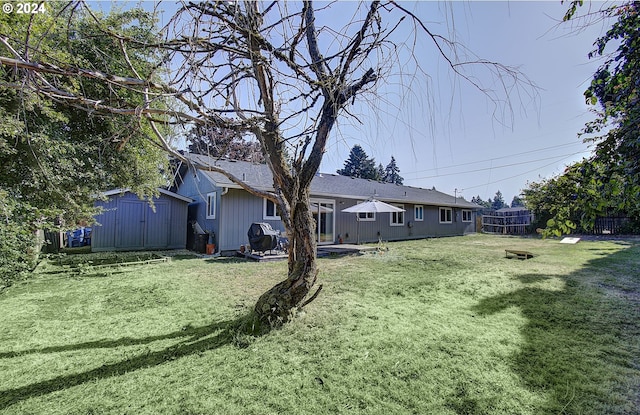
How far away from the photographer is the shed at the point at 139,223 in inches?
424

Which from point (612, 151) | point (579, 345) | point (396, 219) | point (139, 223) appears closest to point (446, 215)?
point (396, 219)

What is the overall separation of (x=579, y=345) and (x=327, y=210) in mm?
9703

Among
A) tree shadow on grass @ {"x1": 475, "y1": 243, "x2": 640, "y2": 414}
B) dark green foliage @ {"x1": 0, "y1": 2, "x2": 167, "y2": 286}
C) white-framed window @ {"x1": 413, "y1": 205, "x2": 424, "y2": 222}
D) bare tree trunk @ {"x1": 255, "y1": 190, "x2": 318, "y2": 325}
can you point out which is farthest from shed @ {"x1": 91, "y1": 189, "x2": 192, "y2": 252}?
white-framed window @ {"x1": 413, "y1": 205, "x2": 424, "y2": 222}

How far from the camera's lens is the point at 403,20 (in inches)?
79.8

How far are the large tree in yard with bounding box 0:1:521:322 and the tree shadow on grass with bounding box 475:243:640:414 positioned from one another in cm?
242

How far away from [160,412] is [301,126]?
2.44 metres

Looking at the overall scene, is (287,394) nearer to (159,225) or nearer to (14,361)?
(14,361)

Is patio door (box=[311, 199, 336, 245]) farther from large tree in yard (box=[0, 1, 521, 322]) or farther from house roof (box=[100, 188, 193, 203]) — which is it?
large tree in yard (box=[0, 1, 521, 322])

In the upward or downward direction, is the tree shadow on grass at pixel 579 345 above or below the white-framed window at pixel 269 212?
below

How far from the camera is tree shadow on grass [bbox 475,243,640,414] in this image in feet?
7.11

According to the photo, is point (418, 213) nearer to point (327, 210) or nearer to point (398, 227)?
point (398, 227)

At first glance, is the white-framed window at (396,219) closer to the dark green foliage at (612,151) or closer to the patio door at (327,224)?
the patio door at (327,224)

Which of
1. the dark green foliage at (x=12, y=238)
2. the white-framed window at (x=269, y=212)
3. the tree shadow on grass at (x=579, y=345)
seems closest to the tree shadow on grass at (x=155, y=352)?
the dark green foliage at (x=12, y=238)

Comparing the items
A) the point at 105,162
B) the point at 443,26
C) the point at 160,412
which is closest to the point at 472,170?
the point at 443,26
